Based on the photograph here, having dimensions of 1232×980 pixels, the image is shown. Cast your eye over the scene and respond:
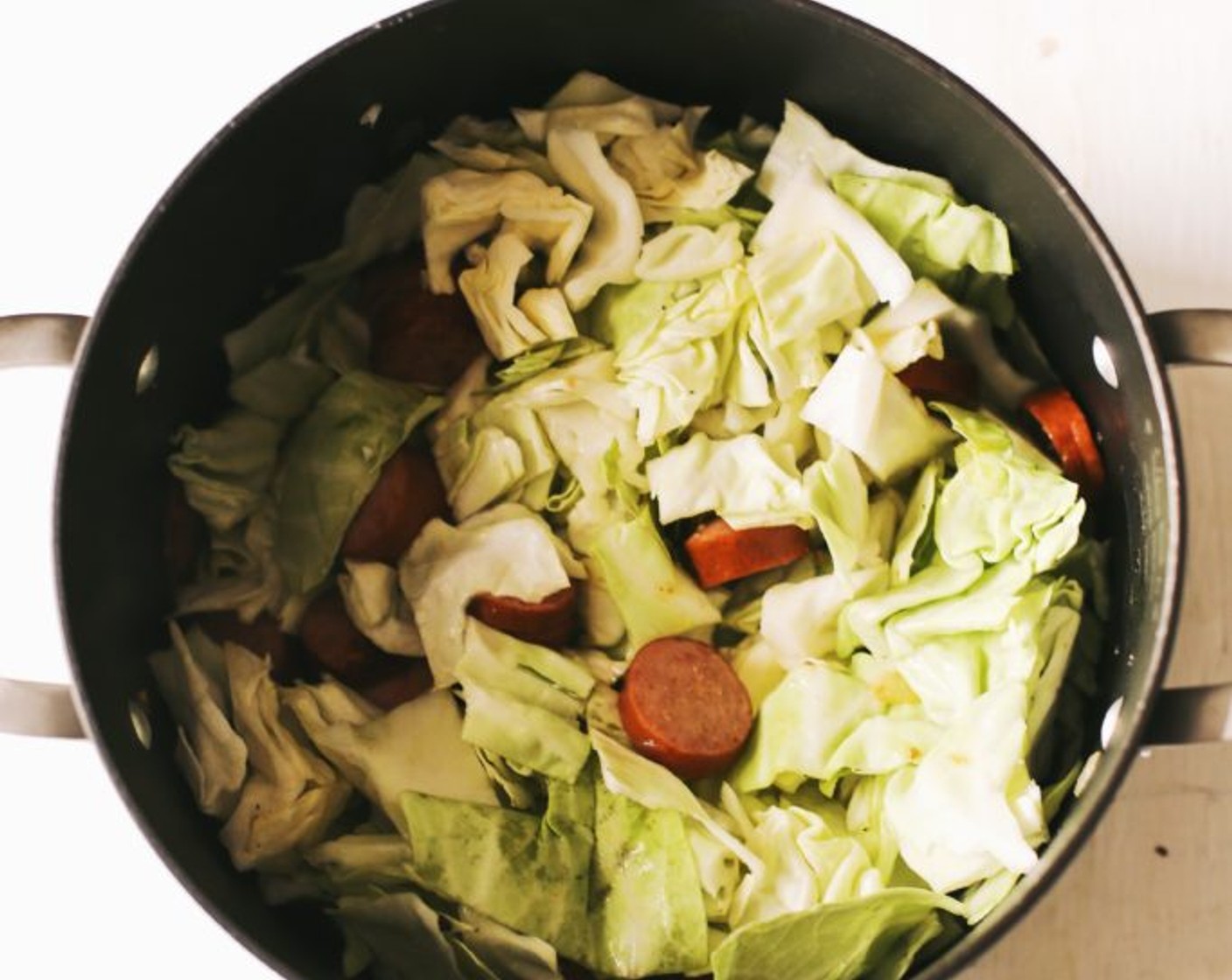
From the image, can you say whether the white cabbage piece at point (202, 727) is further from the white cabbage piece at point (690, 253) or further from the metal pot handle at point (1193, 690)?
the metal pot handle at point (1193, 690)

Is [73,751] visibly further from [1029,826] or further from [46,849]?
[1029,826]

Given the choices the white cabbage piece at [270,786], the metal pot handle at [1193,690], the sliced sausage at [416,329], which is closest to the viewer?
the metal pot handle at [1193,690]

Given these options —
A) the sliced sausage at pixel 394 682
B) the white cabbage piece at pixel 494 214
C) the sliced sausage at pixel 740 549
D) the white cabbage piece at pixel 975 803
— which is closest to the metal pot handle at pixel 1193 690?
the white cabbage piece at pixel 975 803

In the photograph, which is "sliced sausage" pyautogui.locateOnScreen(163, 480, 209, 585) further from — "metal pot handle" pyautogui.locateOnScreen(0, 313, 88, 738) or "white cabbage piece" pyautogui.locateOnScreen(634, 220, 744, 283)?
"white cabbage piece" pyautogui.locateOnScreen(634, 220, 744, 283)

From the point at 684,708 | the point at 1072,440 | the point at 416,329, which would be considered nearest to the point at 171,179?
the point at 416,329

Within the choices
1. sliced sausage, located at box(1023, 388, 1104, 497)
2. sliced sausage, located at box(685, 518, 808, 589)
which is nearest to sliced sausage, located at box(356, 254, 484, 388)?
sliced sausage, located at box(685, 518, 808, 589)

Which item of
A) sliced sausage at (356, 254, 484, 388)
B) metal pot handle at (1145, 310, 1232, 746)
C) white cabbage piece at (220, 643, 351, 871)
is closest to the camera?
metal pot handle at (1145, 310, 1232, 746)

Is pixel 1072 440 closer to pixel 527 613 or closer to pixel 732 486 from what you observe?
pixel 732 486
